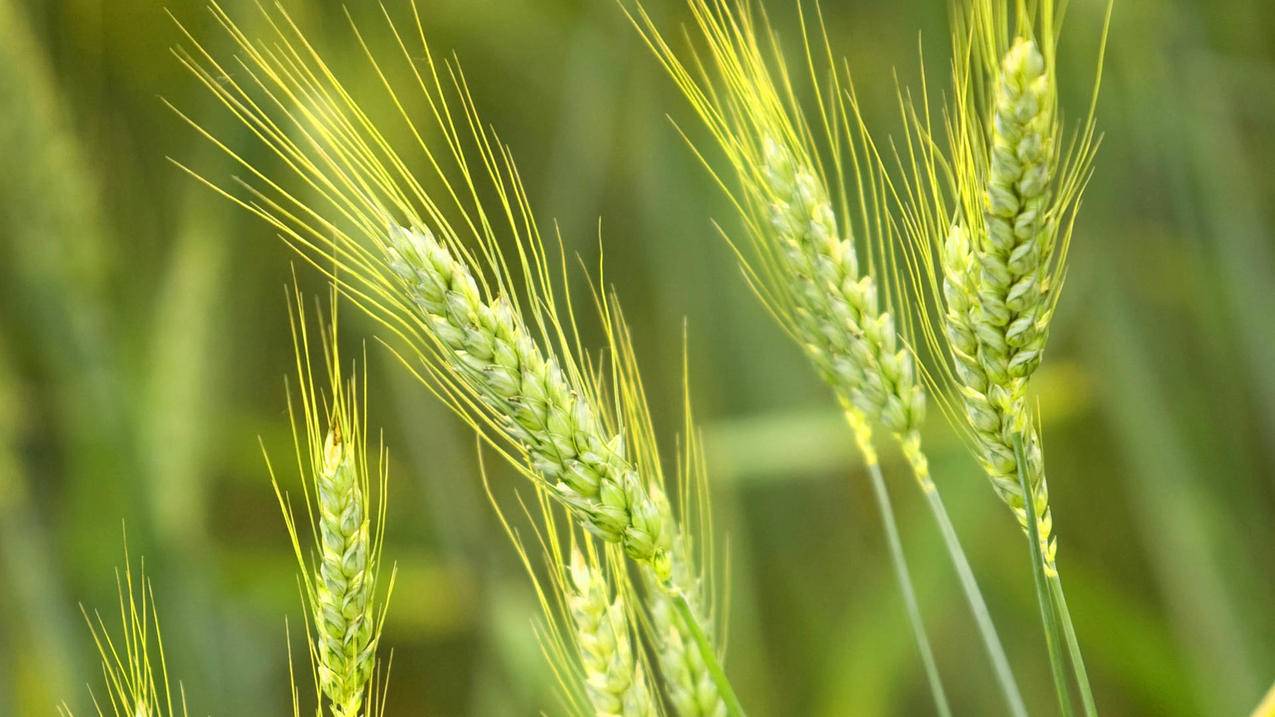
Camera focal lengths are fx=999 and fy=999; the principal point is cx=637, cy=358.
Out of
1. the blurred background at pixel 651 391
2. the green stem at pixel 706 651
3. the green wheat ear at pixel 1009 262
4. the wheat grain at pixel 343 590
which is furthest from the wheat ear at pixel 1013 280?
the blurred background at pixel 651 391

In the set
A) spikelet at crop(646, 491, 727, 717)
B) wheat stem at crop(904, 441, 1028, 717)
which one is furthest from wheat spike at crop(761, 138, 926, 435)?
spikelet at crop(646, 491, 727, 717)

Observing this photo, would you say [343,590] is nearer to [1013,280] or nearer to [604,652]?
[604,652]

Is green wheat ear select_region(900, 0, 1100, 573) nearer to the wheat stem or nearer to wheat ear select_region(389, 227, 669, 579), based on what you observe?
the wheat stem

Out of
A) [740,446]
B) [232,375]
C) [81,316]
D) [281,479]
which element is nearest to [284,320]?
[232,375]

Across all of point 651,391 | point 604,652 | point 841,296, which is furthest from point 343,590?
point 651,391

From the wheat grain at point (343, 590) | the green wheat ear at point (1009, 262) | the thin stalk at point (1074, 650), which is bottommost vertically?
the thin stalk at point (1074, 650)

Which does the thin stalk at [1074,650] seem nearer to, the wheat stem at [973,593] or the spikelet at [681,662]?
the wheat stem at [973,593]

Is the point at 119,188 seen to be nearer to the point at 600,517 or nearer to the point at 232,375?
the point at 232,375

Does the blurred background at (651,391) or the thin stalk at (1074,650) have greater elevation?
the blurred background at (651,391)
